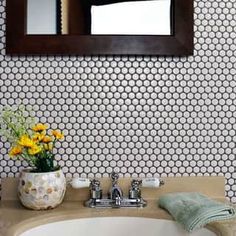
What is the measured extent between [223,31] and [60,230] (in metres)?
0.79

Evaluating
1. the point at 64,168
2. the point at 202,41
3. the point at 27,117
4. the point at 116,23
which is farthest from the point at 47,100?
the point at 202,41

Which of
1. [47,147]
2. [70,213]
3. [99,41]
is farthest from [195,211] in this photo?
[99,41]

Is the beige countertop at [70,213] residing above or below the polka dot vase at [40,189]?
below

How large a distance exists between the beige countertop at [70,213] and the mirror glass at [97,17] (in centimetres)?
50

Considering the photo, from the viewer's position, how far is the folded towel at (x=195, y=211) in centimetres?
98

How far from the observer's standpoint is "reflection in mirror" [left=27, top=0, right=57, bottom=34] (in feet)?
3.93

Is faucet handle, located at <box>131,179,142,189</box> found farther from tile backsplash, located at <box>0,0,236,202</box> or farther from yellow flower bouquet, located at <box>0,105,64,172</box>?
yellow flower bouquet, located at <box>0,105,64,172</box>

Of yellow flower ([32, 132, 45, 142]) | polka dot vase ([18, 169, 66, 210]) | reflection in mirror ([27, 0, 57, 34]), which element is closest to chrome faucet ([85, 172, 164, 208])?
polka dot vase ([18, 169, 66, 210])

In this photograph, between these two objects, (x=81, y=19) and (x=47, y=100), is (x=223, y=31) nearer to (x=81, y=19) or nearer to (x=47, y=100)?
(x=81, y=19)

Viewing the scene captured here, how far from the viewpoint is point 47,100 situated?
1.21 m

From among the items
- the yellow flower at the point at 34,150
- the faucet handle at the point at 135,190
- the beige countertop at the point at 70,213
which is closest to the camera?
the beige countertop at the point at 70,213

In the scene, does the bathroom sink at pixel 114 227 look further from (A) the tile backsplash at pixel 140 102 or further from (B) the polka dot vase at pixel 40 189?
(A) the tile backsplash at pixel 140 102

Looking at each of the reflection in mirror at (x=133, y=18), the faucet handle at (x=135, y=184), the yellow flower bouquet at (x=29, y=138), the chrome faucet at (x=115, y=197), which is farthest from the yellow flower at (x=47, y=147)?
the reflection in mirror at (x=133, y=18)

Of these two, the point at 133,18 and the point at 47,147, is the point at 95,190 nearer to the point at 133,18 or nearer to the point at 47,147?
the point at 47,147
